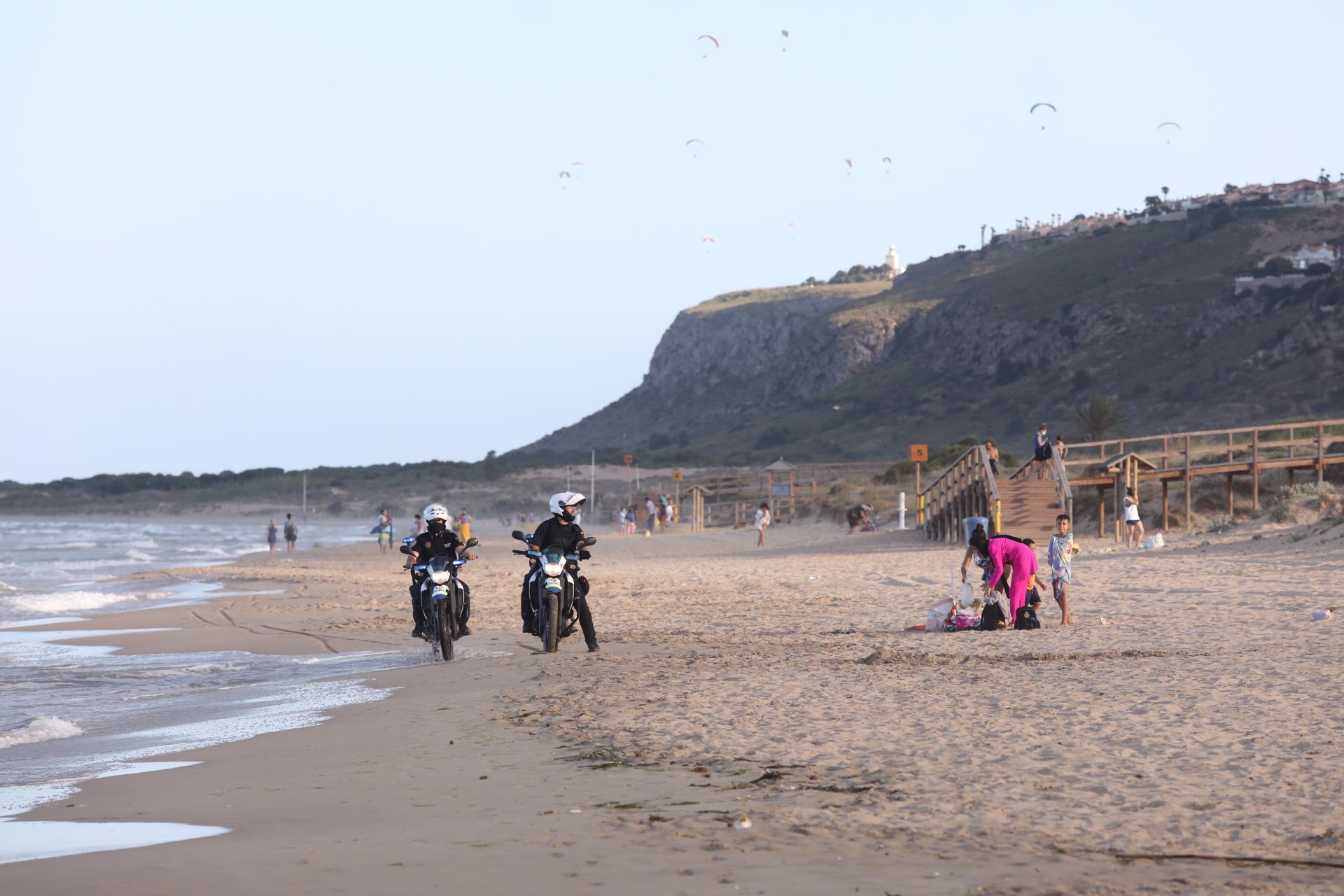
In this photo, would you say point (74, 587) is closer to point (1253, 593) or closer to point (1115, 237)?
point (1253, 593)

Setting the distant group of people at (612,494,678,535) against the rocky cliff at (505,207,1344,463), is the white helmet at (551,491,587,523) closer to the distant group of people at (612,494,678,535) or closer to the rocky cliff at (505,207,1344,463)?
the distant group of people at (612,494,678,535)

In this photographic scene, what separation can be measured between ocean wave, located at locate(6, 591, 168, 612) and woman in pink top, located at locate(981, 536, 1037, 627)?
1527cm

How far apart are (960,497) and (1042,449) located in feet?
6.60

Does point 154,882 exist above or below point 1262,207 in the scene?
below

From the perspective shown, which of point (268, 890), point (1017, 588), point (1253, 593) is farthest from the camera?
point (1253, 593)

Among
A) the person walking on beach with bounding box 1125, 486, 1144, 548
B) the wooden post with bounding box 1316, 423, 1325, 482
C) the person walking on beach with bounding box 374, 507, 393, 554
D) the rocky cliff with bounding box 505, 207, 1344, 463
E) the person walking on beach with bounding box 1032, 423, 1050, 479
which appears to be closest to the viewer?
the person walking on beach with bounding box 1125, 486, 1144, 548

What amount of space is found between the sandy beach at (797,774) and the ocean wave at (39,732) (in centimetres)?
183

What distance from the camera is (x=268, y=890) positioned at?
4453mm

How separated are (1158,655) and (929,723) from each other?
12.0 feet

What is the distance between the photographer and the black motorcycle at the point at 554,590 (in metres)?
11.7

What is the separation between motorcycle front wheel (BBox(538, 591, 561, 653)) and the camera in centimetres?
1186

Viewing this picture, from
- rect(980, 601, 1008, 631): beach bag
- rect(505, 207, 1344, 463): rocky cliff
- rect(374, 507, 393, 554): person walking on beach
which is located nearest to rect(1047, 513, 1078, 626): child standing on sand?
rect(980, 601, 1008, 631): beach bag

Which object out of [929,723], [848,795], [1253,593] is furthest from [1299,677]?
[1253,593]

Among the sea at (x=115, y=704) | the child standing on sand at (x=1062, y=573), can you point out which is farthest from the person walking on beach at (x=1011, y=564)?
the sea at (x=115, y=704)
